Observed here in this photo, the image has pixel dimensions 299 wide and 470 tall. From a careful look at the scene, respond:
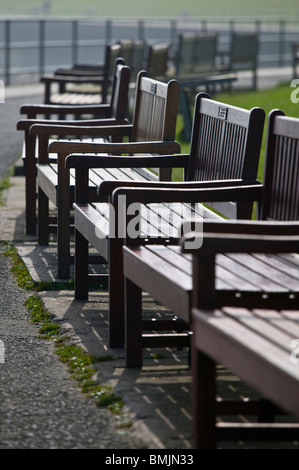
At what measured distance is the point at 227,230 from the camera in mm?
3027

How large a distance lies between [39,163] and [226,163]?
1787mm

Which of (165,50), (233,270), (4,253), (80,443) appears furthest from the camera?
(165,50)

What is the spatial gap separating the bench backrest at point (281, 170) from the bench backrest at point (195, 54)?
1207 centimetres

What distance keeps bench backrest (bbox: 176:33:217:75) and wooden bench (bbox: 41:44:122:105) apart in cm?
448

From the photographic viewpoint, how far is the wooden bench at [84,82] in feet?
32.3

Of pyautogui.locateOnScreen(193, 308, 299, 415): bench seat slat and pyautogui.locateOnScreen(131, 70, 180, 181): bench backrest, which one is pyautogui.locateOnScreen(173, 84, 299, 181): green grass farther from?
pyautogui.locateOnScreen(193, 308, 299, 415): bench seat slat

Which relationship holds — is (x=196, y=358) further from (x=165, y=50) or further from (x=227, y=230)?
(x=165, y=50)

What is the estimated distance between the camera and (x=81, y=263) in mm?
4801

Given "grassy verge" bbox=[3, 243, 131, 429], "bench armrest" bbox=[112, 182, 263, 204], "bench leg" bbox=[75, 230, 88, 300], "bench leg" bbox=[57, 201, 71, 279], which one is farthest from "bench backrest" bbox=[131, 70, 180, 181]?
"bench armrest" bbox=[112, 182, 263, 204]

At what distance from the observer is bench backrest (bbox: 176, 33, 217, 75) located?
16.2 meters

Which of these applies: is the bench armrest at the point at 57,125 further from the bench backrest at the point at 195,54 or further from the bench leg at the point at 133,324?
the bench backrest at the point at 195,54

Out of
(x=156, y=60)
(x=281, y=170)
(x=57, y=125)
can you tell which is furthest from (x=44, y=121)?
(x=156, y=60)

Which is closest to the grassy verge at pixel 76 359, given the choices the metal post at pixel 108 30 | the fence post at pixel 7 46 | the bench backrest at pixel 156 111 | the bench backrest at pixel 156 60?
the bench backrest at pixel 156 111
